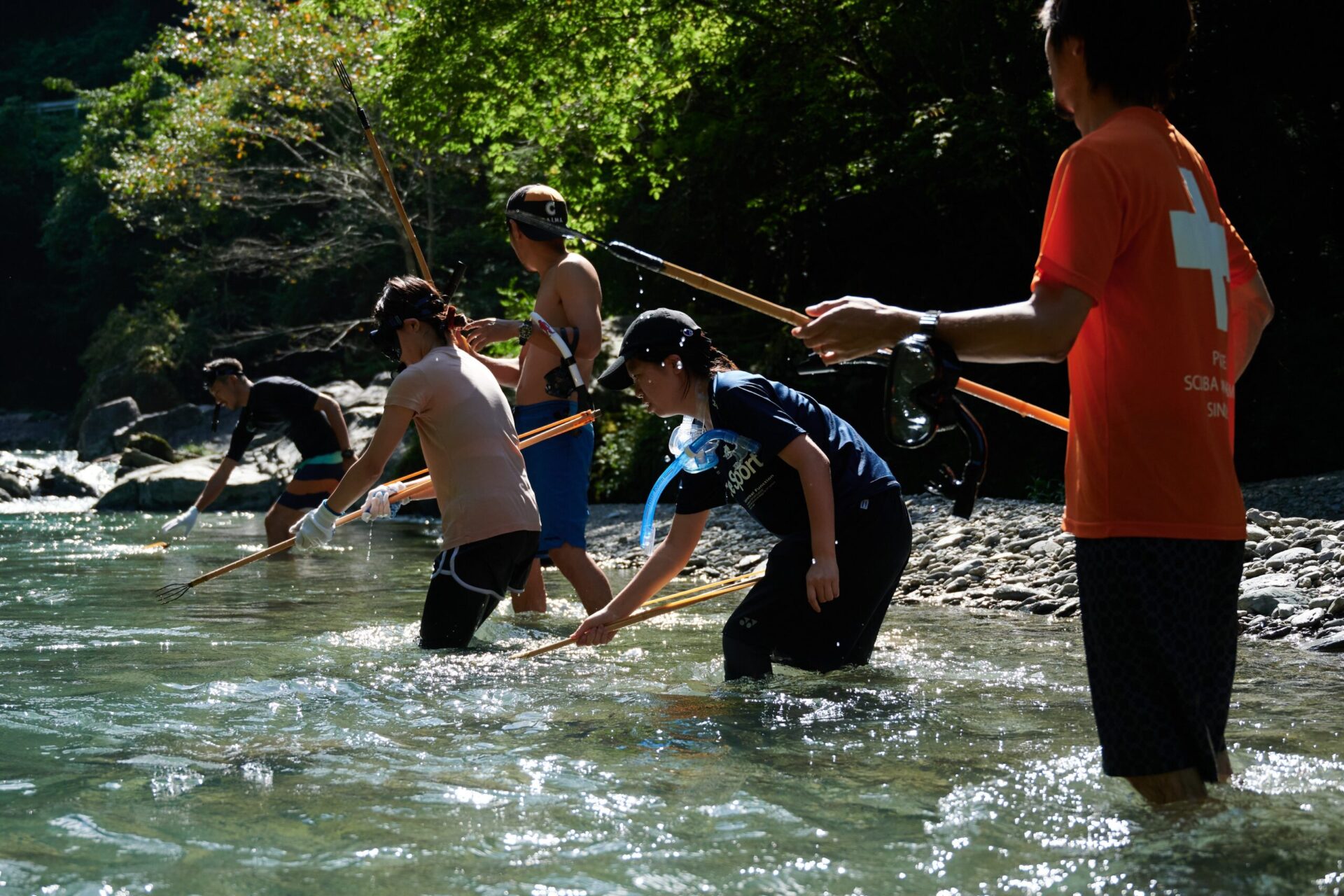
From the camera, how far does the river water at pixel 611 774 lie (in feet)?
9.31

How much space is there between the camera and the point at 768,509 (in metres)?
4.76

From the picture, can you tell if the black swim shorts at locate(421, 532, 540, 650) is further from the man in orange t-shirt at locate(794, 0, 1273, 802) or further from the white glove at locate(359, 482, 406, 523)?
the man in orange t-shirt at locate(794, 0, 1273, 802)

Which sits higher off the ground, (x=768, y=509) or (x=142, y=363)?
(x=142, y=363)

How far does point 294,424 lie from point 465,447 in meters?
5.63

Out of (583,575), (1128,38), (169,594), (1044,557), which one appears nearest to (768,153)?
(1044,557)

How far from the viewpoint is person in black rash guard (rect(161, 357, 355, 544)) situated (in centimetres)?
1054

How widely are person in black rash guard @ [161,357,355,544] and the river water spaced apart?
3.82 meters

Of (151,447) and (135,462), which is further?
(151,447)

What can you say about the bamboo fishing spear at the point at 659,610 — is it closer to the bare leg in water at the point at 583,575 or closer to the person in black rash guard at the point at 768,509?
the person in black rash guard at the point at 768,509

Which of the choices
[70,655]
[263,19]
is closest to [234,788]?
[70,655]

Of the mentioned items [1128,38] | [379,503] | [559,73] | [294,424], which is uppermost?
[559,73]

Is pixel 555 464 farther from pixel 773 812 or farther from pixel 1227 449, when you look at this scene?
pixel 1227 449

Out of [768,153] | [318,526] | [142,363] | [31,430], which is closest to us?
[318,526]

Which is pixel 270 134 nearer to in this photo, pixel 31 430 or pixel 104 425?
pixel 104 425
